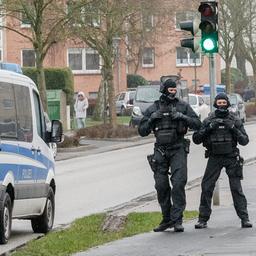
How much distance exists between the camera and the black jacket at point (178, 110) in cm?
1227

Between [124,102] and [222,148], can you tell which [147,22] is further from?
[222,148]

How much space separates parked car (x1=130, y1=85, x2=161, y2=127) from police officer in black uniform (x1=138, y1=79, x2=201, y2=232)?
31.6 meters

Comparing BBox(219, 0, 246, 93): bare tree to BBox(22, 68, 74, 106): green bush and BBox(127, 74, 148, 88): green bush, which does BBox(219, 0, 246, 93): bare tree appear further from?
BBox(127, 74, 148, 88): green bush

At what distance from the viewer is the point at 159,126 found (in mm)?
12289

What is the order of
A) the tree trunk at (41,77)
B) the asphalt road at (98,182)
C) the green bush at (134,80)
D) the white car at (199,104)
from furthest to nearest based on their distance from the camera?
1. the green bush at (134,80)
2. the white car at (199,104)
3. the tree trunk at (41,77)
4. the asphalt road at (98,182)

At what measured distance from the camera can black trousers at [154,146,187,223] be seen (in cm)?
1226

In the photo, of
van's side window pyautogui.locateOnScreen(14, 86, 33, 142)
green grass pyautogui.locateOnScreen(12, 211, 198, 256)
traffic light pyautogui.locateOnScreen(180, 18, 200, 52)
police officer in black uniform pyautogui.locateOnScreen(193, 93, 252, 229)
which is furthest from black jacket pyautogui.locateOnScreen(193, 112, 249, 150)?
traffic light pyautogui.locateOnScreen(180, 18, 200, 52)

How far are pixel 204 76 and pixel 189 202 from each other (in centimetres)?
6676

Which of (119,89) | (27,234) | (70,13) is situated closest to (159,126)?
(27,234)

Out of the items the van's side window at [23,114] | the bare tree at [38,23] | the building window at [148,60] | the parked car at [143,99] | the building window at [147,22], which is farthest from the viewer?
the building window at [148,60]

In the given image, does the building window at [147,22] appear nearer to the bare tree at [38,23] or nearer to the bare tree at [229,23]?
the bare tree at [229,23]

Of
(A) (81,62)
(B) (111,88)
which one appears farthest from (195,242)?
(A) (81,62)

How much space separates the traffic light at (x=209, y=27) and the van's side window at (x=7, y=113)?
3.60 metres

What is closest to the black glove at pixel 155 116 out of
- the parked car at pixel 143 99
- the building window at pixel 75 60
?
the parked car at pixel 143 99
